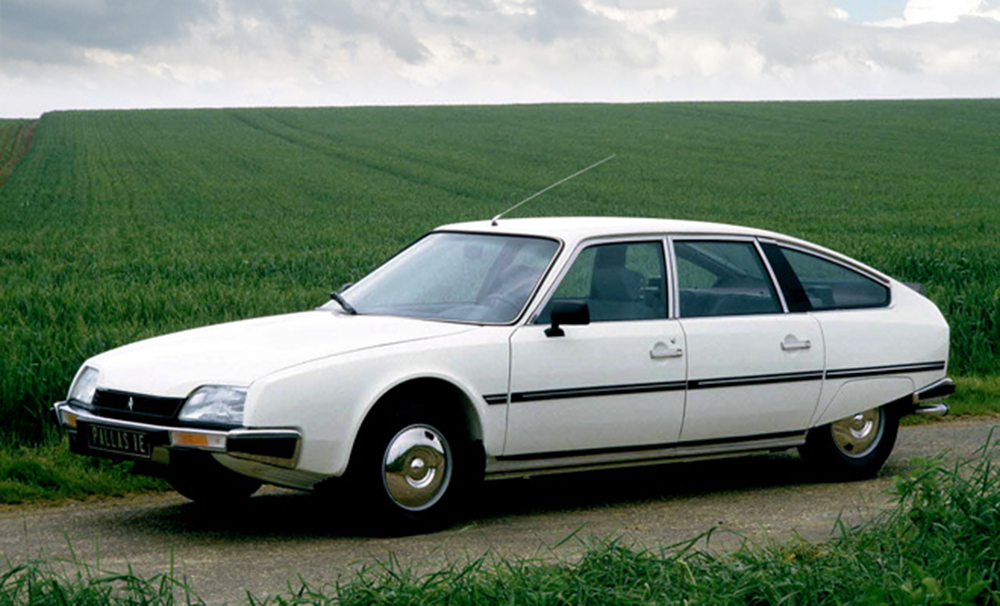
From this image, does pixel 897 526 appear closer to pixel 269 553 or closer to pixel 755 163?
pixel 269 553

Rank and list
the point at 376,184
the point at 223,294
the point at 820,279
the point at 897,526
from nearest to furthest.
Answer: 1. the point at 897,526
2. the point at 820,279
3. the point at 223,294
4. the point at 376,184

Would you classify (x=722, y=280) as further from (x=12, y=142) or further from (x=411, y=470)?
(x=12, y=142)

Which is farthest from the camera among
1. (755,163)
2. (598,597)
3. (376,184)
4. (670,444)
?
(755,163)

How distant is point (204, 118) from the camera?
80.0 m

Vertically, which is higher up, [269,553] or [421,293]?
[421,293]

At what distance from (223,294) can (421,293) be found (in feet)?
22.8

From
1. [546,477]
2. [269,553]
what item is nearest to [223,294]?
[546,477]

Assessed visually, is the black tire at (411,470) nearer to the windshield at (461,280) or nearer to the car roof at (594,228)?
the windshield at (461,280)

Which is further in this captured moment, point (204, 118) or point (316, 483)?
point (204, 118)

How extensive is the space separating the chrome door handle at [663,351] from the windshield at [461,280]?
0.70 metres

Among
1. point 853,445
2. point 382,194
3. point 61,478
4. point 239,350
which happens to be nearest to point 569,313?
point 239,350

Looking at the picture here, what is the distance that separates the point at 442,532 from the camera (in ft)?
21.9

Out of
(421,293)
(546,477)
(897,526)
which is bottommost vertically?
(546,477)

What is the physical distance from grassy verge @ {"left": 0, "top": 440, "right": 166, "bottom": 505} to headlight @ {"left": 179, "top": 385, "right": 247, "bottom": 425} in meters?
1.73
